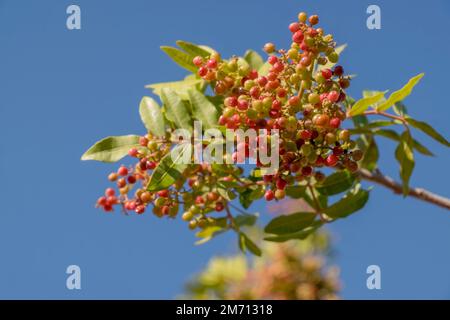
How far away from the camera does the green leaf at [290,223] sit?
7.89 feet

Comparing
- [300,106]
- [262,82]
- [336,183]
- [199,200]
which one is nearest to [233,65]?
[262,82]

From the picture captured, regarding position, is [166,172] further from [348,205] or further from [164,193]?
[348,205]

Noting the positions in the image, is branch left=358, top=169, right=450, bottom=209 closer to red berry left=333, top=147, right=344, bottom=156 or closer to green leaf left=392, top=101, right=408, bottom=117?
green leaf left=392, top=101, right=408, bottom=117

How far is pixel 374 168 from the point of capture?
8.95 ft

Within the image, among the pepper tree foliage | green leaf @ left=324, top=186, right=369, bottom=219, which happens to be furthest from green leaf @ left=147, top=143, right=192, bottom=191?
green leaf @ left=324, top=186, right=369, bottom=219

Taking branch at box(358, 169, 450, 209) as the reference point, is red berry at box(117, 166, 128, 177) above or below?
above

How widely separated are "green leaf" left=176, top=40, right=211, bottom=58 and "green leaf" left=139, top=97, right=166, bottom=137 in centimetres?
32

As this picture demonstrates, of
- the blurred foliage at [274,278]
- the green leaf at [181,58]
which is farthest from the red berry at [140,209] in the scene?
the blurred foliage at [274,278]

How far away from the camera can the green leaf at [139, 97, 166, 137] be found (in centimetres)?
218

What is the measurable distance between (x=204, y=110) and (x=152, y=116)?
18 centimetres

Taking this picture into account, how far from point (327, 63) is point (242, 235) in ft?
2.82

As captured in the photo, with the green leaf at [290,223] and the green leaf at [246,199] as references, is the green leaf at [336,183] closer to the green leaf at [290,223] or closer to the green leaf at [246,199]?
the green leaf at [290,223]

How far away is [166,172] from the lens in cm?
204
